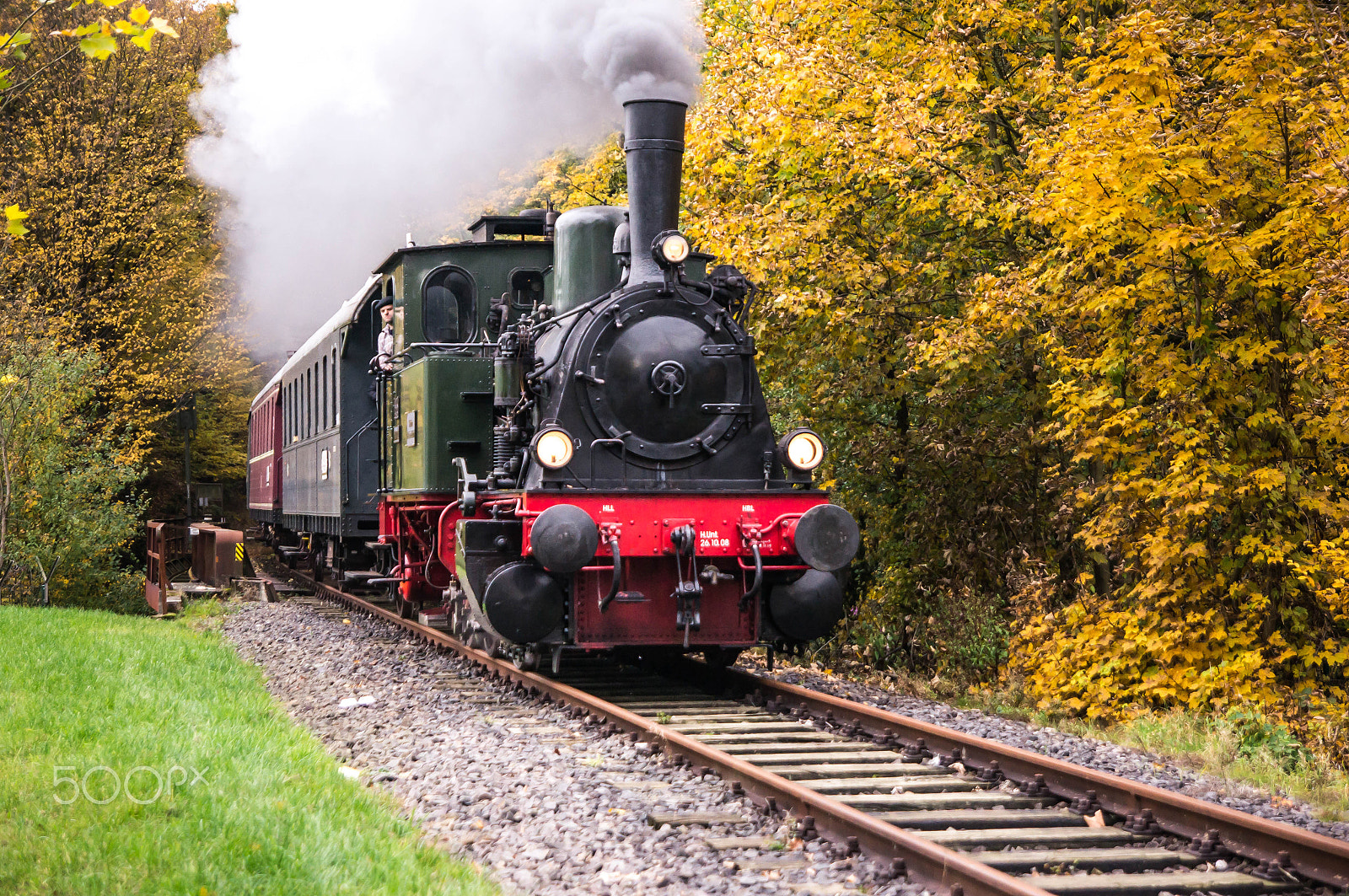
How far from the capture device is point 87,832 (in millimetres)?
4137

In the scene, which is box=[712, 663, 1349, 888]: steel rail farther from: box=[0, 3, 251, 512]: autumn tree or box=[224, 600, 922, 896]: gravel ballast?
box=[0, 3, 251, 512]: autumn tree

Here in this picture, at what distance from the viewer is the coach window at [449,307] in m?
9.23

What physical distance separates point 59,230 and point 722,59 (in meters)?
13.1

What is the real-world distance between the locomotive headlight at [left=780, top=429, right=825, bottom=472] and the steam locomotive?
0.06ft

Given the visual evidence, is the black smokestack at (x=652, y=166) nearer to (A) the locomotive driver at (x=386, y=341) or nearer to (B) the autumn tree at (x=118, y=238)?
(A) the locomotive driver at (x=386, y=341)

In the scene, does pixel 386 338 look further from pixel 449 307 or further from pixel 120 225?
pixel 120 225

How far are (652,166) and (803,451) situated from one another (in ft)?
6.66

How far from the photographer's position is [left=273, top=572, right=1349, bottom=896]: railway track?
3.85 meters

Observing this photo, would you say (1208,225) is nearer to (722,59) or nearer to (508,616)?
(508,616)

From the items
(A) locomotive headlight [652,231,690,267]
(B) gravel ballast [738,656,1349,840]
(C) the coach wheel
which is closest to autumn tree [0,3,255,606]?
(C) the coach wheel

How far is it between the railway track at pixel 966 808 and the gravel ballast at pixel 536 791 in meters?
0.12

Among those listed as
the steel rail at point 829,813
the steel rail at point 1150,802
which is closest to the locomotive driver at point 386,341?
the steel rail at point 829,813

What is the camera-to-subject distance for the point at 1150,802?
4.53 metres

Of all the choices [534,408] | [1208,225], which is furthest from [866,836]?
[1208,225]
